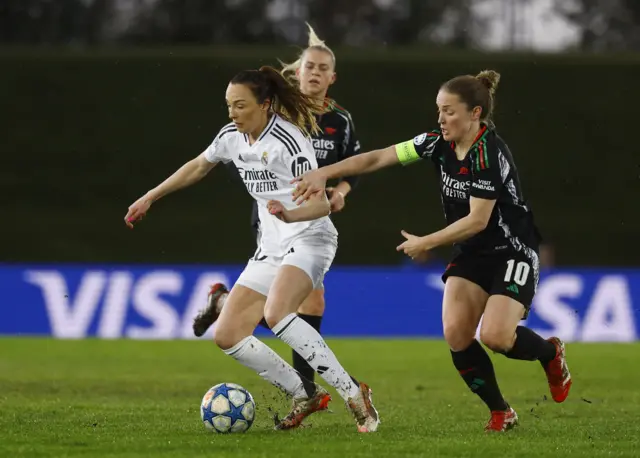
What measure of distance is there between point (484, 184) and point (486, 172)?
0.07 meters

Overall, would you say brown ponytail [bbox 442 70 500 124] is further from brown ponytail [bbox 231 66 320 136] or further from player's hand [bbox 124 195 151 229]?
player's hand [bbox 124 195 151 229]

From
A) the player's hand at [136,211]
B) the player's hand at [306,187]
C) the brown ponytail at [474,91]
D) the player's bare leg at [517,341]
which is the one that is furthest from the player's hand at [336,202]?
the player's hand at [136,211]

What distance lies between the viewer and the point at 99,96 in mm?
16859

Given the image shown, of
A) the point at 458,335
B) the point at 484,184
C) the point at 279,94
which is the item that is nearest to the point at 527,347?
the point at 458,335

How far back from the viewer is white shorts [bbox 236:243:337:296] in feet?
24.3

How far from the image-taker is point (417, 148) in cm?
734

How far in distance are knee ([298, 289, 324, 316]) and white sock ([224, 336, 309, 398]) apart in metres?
1.19

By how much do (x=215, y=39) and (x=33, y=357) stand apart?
5.28m

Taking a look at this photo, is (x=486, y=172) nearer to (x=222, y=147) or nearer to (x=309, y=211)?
(x=309, y=211)

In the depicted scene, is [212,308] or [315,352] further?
[212,308]

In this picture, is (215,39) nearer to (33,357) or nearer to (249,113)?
(33,357)

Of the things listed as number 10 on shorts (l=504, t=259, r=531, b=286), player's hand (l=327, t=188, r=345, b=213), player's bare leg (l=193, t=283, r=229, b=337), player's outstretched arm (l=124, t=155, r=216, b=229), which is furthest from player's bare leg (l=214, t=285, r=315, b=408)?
number 10 on shorts (l=504, t=259, r=531, b=286)

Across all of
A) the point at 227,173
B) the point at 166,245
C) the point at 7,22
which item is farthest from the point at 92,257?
the point at 7,22

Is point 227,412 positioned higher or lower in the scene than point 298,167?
lower
